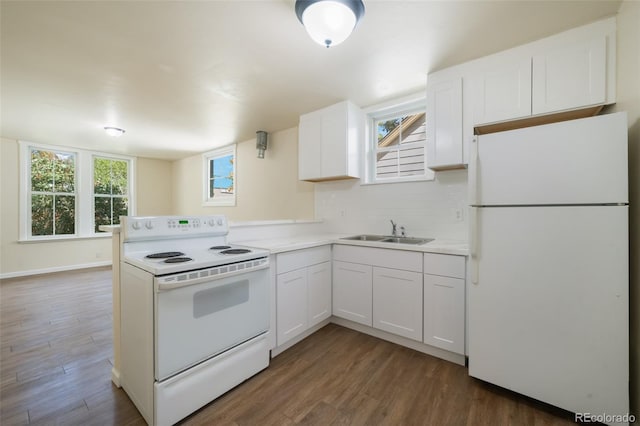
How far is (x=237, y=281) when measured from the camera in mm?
1684

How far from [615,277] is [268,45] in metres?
2.62

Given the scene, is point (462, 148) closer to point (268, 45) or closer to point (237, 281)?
point (268, 45)

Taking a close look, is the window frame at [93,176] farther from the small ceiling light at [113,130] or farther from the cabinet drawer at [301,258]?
the cabinet drawer at [301,258]

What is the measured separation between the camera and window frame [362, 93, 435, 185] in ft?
9.02

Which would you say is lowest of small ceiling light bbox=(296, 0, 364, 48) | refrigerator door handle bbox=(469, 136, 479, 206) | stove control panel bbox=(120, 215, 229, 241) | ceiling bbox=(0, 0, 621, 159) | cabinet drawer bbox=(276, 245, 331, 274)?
cabinet drawer bbox=(276, 245, 331, 274)

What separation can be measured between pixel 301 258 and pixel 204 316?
0.96 m

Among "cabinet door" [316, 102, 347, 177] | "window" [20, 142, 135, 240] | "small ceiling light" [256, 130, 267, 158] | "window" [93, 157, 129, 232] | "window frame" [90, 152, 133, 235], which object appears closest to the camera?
"cabinet door" [316, 102, 347, 177]

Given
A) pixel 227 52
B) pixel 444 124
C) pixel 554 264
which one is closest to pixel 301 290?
pixel 554 264

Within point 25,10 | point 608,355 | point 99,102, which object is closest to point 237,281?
point 608,355

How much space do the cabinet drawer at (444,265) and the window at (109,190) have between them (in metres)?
6.44

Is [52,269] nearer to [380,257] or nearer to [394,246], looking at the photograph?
[380,257]

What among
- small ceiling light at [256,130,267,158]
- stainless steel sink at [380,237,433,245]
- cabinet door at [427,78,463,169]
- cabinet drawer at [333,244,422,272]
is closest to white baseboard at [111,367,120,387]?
cabinet drawer at [333,244,422,272]

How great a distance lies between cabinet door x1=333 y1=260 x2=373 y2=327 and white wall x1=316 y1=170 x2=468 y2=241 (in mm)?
693

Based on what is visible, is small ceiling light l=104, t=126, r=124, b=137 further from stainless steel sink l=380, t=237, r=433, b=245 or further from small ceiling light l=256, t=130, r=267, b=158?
stainless steel sink l=380, t=237, r=433, b=245
